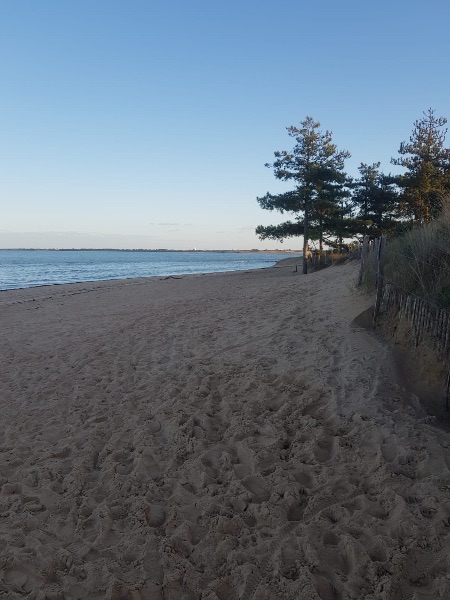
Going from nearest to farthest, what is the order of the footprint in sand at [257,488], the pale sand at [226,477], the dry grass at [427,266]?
the pale sand at [226,477], the footprint in sand at [257,488], the dry grass at [427,266]

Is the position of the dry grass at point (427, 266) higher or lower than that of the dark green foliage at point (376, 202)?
lower

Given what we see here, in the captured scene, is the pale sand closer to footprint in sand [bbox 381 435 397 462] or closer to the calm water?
footprint in sand [bbox 381 435 397 462]

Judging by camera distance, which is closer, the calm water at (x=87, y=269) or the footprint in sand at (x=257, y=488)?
the footprint in sand at (x=257, y=488)

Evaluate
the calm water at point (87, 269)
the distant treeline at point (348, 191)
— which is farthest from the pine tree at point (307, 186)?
the calm water at point (87, 269)

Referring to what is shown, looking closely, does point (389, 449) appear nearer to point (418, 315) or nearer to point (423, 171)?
point (418, 315)

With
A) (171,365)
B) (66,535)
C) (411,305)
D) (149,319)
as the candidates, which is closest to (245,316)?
(149,319)

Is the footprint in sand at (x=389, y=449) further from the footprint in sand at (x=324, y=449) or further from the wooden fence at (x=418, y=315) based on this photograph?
the wooden fence at (x=418, y=315)

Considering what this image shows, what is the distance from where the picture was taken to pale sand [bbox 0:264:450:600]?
270cm

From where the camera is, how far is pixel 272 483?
3578 mm

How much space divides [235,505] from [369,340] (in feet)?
13.3

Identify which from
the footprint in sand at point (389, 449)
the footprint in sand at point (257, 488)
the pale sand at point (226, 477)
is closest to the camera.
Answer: the pale sand at point (226, 477)

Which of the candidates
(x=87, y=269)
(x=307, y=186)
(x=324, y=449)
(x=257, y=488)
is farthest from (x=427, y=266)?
(x=87, y=269)

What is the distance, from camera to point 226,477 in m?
3.70

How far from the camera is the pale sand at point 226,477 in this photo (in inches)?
106
